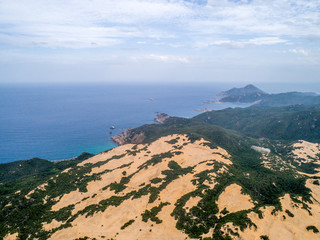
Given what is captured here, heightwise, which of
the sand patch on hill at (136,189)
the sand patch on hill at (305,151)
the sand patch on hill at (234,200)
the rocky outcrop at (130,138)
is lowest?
the rocky outcrop at (130,138)

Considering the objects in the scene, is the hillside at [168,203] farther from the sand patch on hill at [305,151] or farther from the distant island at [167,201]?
the sand patch on hill at [305,151]

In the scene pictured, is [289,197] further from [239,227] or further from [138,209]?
[138,209]

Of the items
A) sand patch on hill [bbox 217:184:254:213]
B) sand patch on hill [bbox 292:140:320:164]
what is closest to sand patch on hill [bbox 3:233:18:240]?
sand patch on hill [bbox 217:184:254:213]

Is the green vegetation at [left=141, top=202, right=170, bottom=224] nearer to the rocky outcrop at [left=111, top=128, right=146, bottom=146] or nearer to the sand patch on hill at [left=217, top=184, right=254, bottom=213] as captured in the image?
the sand patch on hill at [left=217, top=184, right=254, bottom=213]

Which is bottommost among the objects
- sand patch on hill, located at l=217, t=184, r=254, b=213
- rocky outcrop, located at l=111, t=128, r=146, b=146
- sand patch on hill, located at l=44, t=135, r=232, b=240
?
rocky outcrop, located at l=111, t=128, r=146, b=146

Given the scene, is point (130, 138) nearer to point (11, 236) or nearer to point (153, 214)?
point (11, 236)

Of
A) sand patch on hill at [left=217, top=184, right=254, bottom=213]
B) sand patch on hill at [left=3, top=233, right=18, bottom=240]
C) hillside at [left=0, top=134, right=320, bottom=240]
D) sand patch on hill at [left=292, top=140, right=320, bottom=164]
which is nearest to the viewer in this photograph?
hillside at [left=0, top=134, right=320, bottom=240]

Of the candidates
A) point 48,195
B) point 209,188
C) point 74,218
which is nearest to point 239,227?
point 209,188

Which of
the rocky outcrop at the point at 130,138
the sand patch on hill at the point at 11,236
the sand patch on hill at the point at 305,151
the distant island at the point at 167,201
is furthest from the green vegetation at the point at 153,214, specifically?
the rocky outcrop at the point at 130,138

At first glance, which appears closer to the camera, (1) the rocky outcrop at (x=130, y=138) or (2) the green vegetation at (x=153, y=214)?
(2) the green vegetation at (x=153, y=214)
